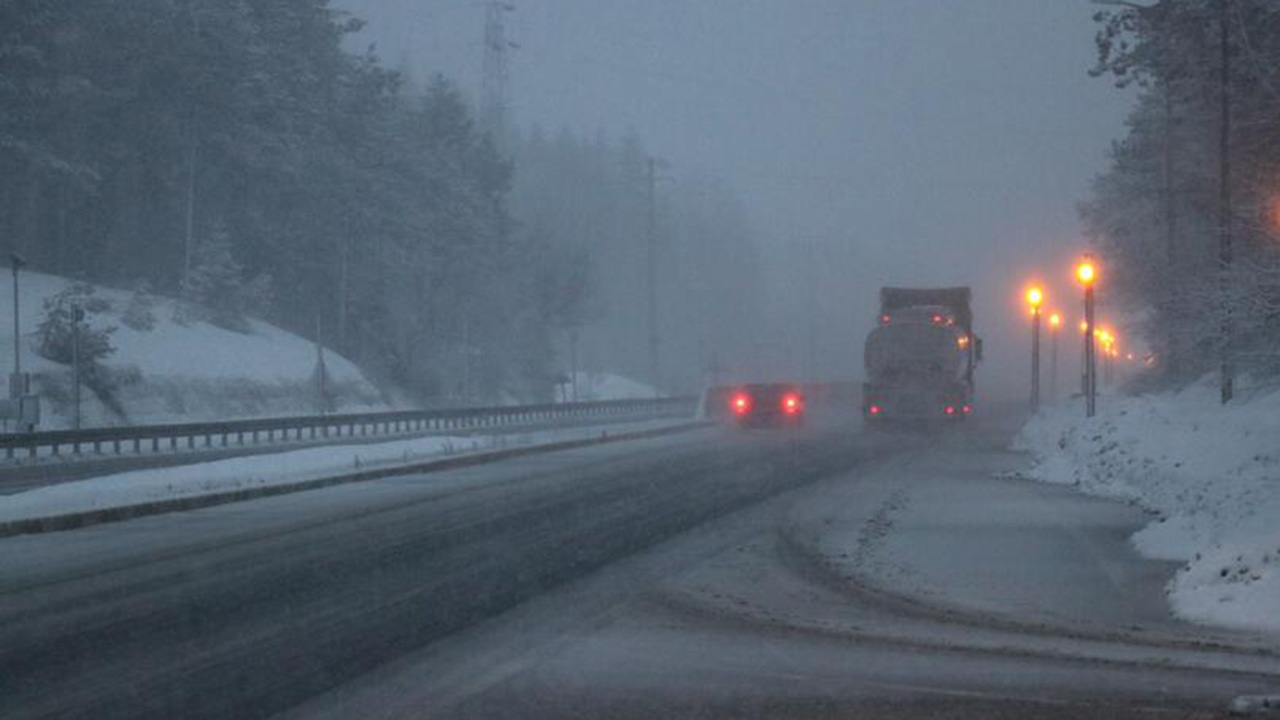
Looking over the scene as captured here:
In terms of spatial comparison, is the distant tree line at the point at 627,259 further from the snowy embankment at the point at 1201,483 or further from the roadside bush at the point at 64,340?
the snowy embankment at the point at 1201,483

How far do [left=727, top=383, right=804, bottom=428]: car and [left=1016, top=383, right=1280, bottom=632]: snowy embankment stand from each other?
20.4 m

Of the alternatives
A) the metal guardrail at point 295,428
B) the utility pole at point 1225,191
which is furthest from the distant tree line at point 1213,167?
the metal guardrail at point 295,428

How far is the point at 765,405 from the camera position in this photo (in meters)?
53.7

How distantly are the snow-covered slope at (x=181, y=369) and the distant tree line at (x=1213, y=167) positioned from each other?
103 feet

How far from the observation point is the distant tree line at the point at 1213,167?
904 inches

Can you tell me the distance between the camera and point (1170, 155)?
40625 millimetres

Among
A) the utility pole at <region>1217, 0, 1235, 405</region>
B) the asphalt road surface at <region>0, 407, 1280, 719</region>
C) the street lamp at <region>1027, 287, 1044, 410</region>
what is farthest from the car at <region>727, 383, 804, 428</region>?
the asphalt road surface at <region>0, 407, 1280, 719</region>

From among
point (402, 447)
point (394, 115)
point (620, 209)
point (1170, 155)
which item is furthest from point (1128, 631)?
point (620, 209)

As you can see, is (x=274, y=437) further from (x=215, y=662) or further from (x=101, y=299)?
(x=215, y=662)

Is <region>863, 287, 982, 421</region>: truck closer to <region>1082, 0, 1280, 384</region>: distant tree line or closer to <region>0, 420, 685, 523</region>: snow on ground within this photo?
<region>1082, 0, 1280, 384</region>: distant tree line

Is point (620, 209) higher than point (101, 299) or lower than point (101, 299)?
higher

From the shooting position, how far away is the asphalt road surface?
8742 millimetres

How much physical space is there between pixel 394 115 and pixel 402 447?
154 ft

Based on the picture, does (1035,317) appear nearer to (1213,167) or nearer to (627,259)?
(1213,167)
